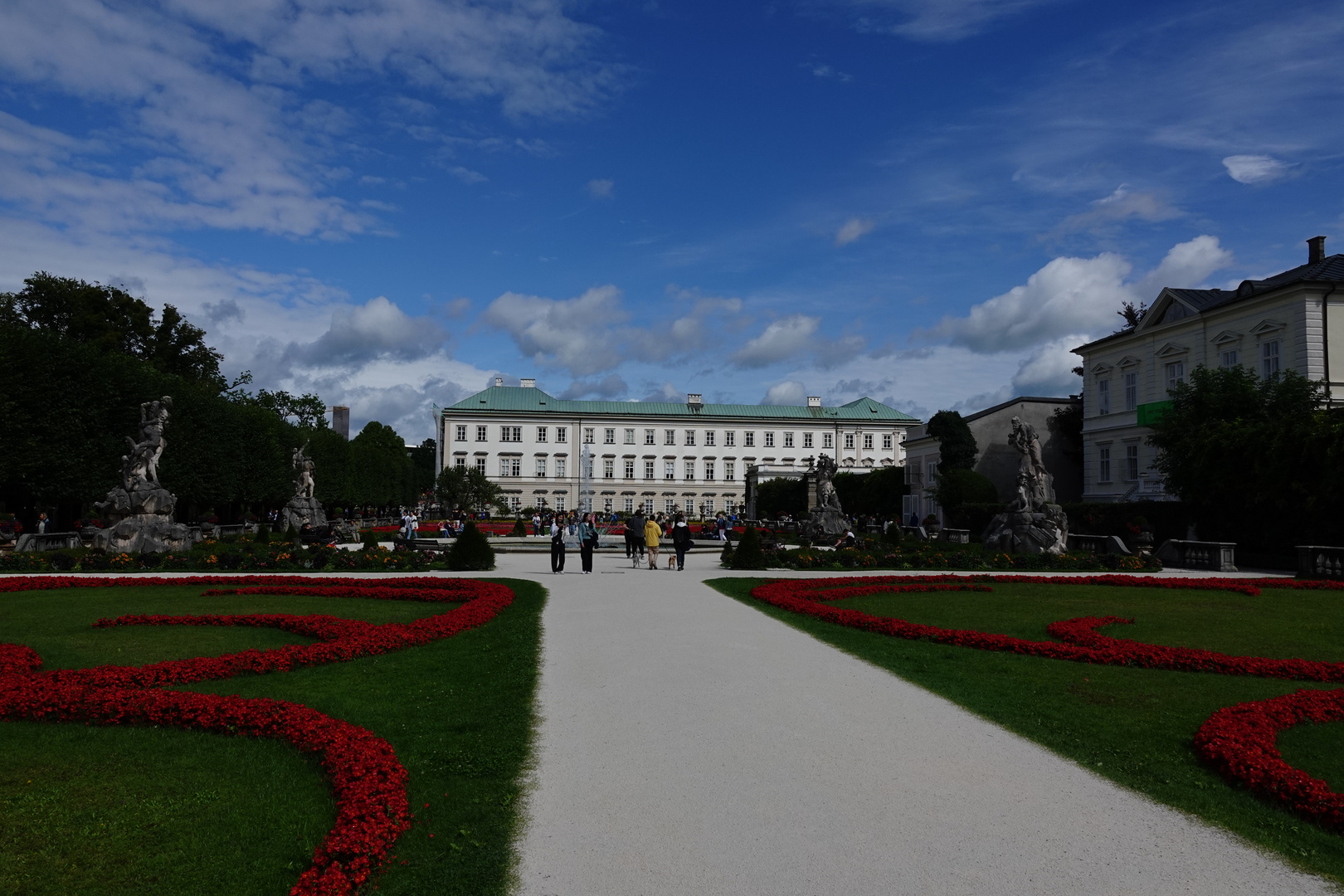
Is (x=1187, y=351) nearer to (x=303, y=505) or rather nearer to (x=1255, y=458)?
(x=1255, y=458)

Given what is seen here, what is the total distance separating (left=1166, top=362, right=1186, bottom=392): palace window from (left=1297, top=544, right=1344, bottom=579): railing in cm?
1706

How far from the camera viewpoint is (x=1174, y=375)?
34844mm

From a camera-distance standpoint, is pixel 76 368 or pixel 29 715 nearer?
pixel 29 715

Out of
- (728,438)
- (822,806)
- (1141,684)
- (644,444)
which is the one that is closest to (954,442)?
(1141,684)

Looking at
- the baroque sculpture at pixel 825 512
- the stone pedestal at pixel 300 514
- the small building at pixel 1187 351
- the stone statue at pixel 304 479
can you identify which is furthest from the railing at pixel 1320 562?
the stone statue at pixel 304 479

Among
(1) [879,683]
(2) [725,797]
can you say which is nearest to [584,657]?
(1) [879,683]

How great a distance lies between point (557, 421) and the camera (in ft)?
283

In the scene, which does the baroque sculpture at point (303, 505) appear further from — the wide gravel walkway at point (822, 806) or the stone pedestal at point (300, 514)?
the wide gravel walkway at point (822, 806)

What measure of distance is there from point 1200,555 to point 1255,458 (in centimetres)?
285

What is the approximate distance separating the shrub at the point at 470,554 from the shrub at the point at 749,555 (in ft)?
17.8

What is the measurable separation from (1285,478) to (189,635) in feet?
73.8

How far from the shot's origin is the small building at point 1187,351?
2823 cm

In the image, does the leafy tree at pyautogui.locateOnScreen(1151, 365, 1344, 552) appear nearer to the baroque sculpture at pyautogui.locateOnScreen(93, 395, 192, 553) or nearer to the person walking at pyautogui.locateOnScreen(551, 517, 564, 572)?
the person walking at pyautogui.locateOnScreen(551, 517, 564, 572)

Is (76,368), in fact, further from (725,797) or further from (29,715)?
(725,797)
